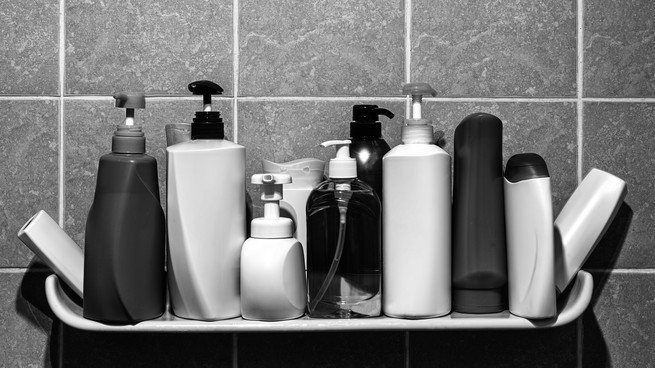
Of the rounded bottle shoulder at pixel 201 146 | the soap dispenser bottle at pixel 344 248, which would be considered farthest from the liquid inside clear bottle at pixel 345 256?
the rounded bottle shoulder at pixel 201 146

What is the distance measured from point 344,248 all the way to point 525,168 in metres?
0.21

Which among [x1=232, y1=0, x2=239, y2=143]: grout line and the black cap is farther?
[x1=232, y1=0, x2=239, y2=143]: grout line

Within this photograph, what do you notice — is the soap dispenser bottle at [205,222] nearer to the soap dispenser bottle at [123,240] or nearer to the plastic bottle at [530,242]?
the soap dispenser bottle at [123,240]

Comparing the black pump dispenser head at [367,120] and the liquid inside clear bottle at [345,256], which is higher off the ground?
the black pump dispenser head at [367,120]

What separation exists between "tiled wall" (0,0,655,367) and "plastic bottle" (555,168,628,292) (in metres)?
0.10

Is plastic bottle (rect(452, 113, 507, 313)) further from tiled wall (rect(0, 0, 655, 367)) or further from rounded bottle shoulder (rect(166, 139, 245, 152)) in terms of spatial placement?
rounded bottle shoulder (rect(166, 139, 245, 152))

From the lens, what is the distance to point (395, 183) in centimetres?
70

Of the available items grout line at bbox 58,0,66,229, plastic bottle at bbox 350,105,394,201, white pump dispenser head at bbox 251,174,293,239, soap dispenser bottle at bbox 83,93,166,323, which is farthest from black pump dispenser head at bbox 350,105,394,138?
grout line at bbox 58,0,66,229

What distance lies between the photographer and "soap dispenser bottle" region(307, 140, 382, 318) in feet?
2.32

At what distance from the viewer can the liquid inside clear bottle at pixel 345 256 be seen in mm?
708

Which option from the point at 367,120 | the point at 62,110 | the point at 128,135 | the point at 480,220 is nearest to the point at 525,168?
the point at 480,220

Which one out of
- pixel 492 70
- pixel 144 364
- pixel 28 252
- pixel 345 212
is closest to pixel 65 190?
pixel 28 252

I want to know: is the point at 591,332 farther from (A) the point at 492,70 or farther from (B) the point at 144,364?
(B) the point at 144,364

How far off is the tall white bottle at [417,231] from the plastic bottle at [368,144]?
4 centimetres
